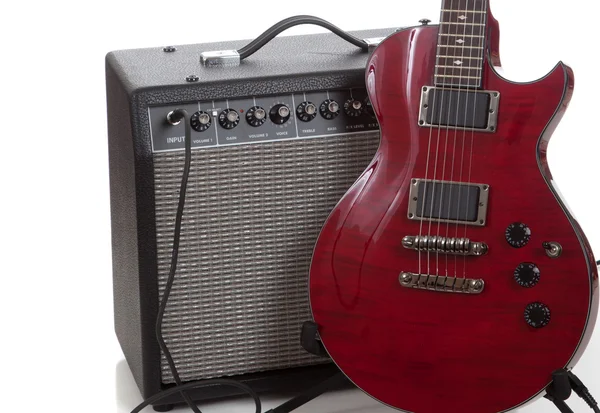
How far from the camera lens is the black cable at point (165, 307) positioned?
144cm

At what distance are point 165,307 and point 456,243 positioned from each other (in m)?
0.35

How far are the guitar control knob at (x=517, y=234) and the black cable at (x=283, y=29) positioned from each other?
316 millimetres

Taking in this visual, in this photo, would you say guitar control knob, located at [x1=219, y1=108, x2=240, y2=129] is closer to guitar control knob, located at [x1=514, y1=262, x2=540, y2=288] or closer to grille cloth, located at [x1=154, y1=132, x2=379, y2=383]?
grille cloth, located at [x1=154, y1=132, x2=379, y2=383]

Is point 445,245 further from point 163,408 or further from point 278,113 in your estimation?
point 163,408

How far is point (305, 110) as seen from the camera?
150cm

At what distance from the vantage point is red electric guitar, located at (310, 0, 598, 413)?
4.55 ft

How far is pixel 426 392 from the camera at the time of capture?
1.45 metres

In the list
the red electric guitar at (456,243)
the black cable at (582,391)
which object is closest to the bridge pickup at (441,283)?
the red electric guitar at (456,243)

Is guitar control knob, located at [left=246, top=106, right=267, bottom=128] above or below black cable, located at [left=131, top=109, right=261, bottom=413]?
above

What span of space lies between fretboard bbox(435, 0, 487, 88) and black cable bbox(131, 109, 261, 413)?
28 centimetres

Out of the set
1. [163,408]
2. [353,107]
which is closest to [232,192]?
[353,107]

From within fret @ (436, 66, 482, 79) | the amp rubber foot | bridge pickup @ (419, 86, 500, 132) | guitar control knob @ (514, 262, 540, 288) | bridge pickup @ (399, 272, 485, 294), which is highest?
fret @ (436, 66, 482, 79)

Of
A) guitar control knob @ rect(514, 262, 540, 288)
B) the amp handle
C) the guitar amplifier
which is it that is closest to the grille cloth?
the guitar amplifier

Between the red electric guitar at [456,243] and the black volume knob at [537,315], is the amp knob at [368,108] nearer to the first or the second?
the red electric guitar at [456,243]
